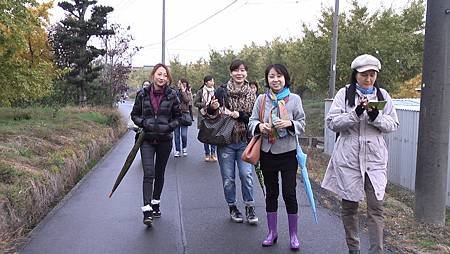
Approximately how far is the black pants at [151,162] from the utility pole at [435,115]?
9.68 feet

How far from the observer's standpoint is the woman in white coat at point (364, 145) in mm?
4152

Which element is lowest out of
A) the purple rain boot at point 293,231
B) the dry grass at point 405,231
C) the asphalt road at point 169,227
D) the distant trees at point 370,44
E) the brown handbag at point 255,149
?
the asphalt road at point 169,227

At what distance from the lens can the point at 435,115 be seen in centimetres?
561

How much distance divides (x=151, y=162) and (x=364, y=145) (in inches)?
106

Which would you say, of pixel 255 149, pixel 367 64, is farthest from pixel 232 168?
pixel 367 64

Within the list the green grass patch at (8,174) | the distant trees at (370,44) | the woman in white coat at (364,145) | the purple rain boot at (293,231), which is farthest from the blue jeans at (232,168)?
the distant trees at (370,44)

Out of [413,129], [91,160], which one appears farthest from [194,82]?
[413,129]

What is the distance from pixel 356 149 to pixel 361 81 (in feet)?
1.89

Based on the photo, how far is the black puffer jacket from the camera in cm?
580

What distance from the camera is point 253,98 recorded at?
18.8 ft

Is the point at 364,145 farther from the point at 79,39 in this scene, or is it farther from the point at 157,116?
the point at 79,39

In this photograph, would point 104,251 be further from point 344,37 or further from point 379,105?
point 344,37

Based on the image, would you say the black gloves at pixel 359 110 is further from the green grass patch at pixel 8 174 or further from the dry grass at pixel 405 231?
the green grass patch at pixel 8 174

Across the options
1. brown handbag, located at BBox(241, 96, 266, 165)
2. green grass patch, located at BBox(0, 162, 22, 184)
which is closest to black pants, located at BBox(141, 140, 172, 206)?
Result: brown handbag, located at BBox(241, 96, 266, 165)
